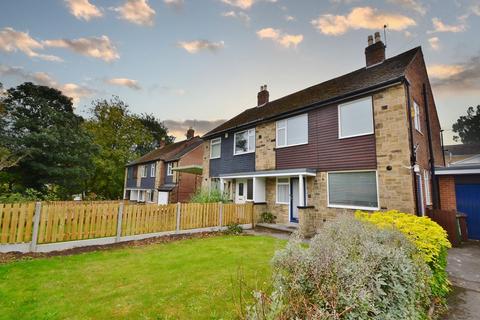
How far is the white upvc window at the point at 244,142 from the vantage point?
15.4 metres

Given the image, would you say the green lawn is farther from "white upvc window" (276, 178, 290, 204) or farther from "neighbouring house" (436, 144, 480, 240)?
"neighbouring house" (436, 144, 480, 240)

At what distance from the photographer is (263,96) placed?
19.3 m

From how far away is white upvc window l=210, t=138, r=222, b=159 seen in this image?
1820 cm

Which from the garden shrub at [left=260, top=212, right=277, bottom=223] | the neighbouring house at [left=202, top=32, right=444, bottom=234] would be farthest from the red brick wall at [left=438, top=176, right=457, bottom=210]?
the garden shrub at [left=260, top=212, right=277, bottom=223]

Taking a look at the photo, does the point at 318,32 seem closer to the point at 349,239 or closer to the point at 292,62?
the point at 292,62

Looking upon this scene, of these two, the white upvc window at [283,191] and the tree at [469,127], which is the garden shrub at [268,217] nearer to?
the white upvc window at [283,191]

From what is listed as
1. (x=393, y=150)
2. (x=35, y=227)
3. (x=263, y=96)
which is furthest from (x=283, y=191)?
(x=35, y=227)

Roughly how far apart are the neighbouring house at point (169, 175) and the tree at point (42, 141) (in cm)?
776

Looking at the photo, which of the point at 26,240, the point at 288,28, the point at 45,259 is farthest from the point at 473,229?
the point at 26,240

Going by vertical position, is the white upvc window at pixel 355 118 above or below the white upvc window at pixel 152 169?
above

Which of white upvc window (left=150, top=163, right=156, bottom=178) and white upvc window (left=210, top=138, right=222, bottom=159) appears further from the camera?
white upvc window (left=150, top=163, right=156, bottom=178)

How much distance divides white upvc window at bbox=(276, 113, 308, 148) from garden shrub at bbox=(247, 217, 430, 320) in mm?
9571

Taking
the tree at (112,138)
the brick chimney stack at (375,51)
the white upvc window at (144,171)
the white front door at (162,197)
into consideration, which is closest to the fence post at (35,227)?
the brick chimney stack at (375,51)

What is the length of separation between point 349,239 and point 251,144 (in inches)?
481
